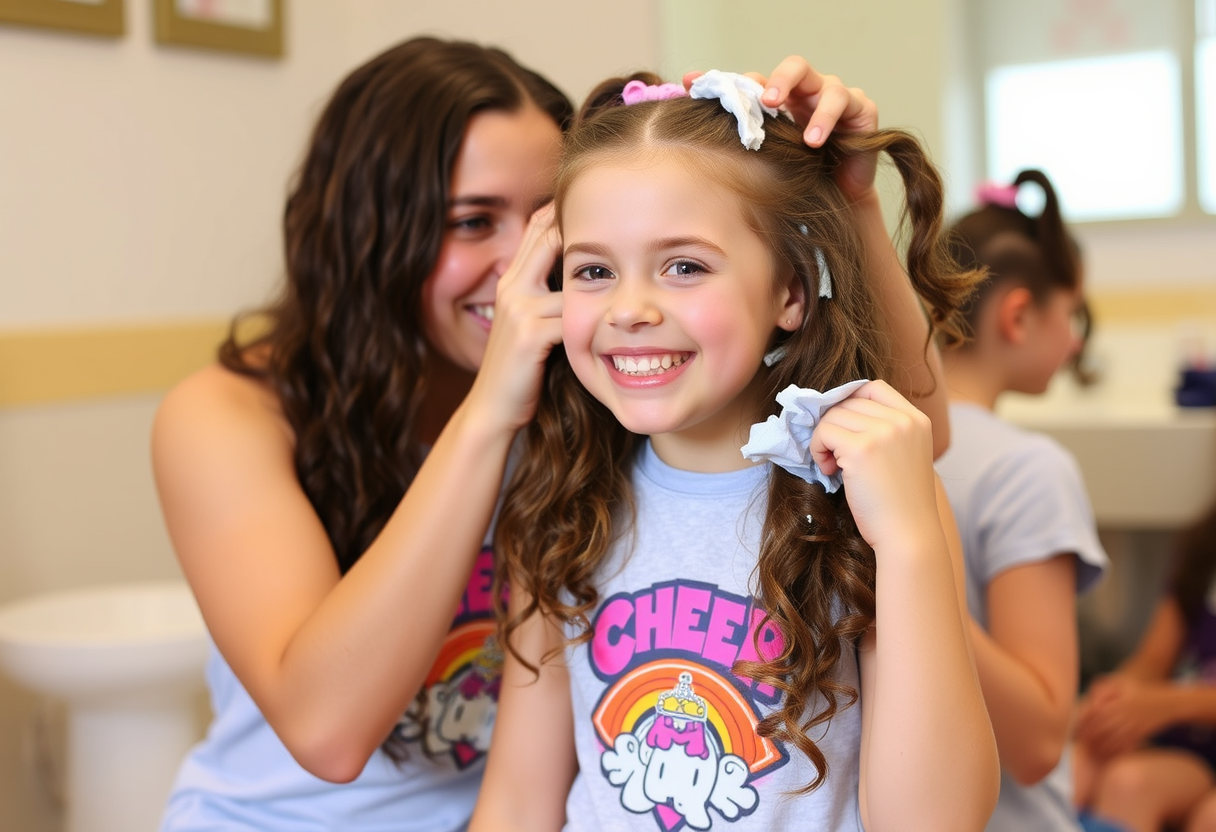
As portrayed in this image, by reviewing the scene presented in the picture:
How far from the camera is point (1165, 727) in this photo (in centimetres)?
248

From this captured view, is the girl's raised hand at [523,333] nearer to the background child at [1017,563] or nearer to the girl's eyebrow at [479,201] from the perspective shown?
the girl's eyebrow at [479,201]

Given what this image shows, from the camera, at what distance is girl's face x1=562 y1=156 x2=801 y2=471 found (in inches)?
36.9

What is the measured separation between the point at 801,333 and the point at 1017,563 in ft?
1.56

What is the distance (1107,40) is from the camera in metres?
2.93

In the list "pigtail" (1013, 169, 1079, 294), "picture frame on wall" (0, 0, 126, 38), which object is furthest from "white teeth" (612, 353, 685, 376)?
"picture frame on wall" (0, 0, 126, 38)

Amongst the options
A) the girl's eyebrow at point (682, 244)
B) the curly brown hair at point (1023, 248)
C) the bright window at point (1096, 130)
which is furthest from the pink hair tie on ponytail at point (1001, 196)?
the bright window at point (1096, 130)

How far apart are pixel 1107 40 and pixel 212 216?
2.18m

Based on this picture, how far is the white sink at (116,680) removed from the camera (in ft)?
5.93

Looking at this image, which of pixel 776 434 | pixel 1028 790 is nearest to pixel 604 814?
pixel 776 434

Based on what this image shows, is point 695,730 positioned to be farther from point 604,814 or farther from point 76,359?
point 76,359

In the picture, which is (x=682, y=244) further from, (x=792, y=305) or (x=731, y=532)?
(x=731, y=532)

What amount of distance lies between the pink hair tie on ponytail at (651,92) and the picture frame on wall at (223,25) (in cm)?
184

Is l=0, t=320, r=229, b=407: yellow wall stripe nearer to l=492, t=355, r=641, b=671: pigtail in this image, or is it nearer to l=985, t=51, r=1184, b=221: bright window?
l=492, t=355, r=641, b=671: pigtail

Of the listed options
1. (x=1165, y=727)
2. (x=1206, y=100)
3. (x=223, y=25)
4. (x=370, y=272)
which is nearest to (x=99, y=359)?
(x=223, y=25)
